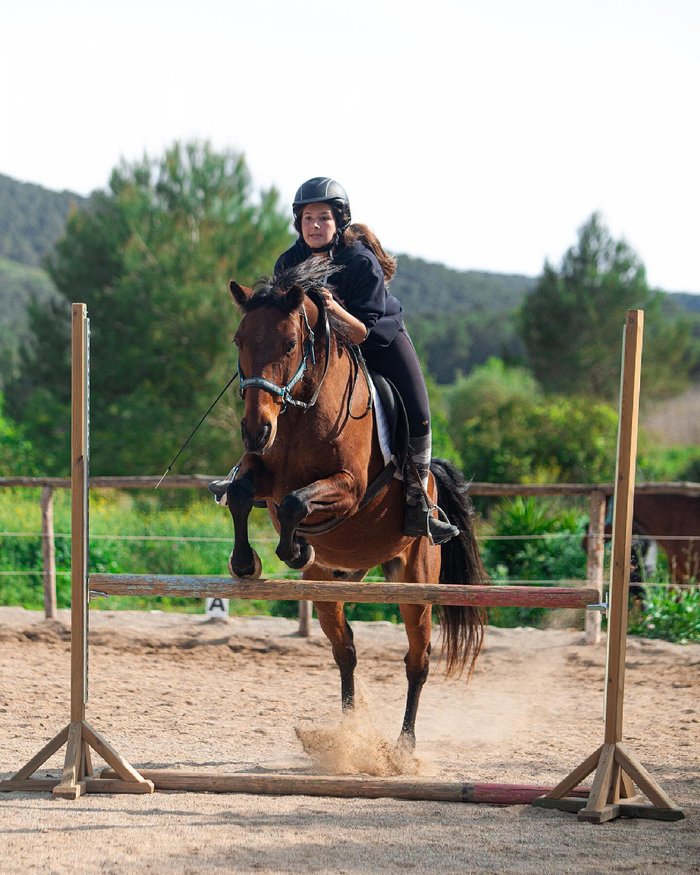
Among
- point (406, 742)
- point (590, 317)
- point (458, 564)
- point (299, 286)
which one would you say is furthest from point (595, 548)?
point (590, 317)

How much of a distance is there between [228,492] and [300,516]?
0.34 metres

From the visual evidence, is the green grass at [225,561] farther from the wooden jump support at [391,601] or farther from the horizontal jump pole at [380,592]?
the horizontal jump pole at [380,592]

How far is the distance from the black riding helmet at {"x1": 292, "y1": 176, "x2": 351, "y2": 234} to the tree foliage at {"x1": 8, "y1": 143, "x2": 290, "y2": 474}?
20.8 meters

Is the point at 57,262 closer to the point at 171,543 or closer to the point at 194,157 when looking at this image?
the point at 194,157

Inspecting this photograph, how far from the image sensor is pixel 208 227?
29719 millimetres

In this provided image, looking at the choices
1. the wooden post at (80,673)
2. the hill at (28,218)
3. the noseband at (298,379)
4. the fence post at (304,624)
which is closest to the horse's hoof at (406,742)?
the wooden post at (80,673)

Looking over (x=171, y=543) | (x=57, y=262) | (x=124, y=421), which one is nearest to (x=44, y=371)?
(x=57, y=262)

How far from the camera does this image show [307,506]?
4430 mm

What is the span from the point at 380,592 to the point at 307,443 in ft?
2.50

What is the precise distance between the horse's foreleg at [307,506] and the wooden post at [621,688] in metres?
1.23

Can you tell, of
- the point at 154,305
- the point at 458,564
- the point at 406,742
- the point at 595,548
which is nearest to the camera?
the point at 406,742

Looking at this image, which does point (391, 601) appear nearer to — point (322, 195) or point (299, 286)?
point (299, 286)

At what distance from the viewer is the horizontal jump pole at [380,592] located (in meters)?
4.39

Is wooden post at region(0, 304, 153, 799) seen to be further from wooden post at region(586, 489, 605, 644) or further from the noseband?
wooden post at region(586, 489, 605, 644)
